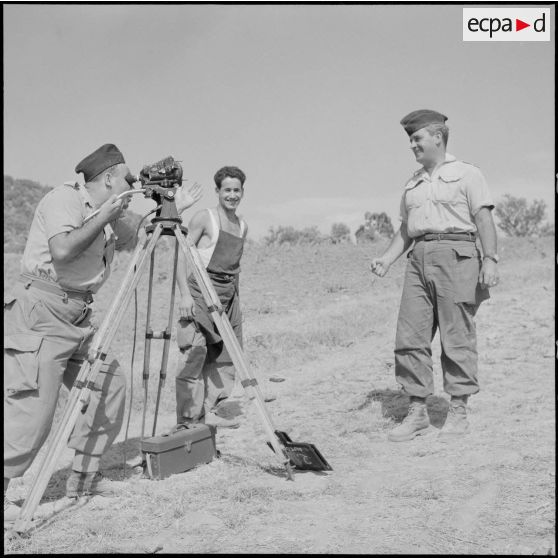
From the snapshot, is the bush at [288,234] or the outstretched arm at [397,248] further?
the bush at [288,234]

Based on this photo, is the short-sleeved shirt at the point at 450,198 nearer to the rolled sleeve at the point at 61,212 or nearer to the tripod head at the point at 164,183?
the tripod head at the point at 164,183

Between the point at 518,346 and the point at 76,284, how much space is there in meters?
5.10

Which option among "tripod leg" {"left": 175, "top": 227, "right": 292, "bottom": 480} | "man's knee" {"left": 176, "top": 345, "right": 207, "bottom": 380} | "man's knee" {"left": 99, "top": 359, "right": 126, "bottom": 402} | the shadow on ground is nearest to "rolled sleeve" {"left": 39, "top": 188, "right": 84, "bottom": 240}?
"tripod leg" {"left": 175, "top": 227, "right": 292, "bottom": 480}

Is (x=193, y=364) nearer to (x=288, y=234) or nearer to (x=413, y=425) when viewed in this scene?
(x=413, y=425)

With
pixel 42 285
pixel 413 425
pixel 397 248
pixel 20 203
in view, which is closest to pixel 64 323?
pixel 42 285

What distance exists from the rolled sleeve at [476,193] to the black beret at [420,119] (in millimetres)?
432

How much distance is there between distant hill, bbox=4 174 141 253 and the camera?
30.7m

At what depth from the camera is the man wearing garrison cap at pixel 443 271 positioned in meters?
4.68

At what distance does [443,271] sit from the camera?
15.4ft

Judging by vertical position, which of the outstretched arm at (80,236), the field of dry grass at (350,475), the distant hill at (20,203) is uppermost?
the distant hill at (20,203)

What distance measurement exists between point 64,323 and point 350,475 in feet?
5.84

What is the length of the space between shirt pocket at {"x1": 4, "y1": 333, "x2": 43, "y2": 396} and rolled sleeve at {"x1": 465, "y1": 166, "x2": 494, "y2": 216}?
2.87m

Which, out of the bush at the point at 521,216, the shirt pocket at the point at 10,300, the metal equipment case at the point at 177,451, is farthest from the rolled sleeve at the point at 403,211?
the bush at the point at 521,216

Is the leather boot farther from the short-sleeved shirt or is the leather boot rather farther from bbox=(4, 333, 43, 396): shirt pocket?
bbox=(4, 333, 43, 396): shirt pocket
